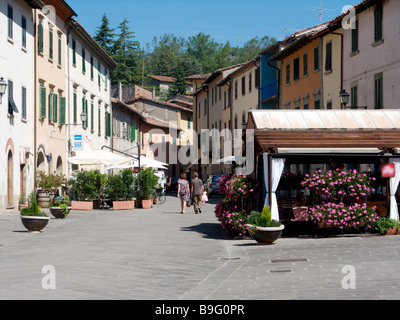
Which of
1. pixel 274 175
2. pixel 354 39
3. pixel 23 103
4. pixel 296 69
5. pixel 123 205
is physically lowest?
pixel 123 205

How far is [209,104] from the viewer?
69875mm

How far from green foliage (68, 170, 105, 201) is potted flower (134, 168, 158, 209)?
1857 millimetres

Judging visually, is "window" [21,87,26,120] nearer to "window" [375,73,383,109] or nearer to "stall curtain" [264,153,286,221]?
"window" [375,73,383,109]

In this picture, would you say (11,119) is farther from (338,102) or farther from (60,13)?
(338,102)

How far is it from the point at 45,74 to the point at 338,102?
13.3 metres

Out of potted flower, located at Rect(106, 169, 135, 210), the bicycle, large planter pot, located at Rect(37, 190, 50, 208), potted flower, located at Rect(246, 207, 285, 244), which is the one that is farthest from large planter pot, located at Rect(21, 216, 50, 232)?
the bicycle

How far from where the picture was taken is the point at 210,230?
1994 centimetres

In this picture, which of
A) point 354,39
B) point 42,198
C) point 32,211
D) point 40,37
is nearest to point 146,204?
point 42,198

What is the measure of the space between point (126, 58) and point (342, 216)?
283ft

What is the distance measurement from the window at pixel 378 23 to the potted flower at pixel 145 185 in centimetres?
1130

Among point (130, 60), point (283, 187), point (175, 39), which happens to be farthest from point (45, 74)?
point (175, 39)

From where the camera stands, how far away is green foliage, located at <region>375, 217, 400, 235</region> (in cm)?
1662

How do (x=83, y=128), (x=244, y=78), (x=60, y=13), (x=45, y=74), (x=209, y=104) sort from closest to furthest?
(x=45, y=74), (x=60, y=13), (x=83, y=128), (x=244, y=78), (x=209, y=104)

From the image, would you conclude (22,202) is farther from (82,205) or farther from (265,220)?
(265,220)
